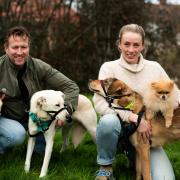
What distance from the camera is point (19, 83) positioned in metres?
4.67

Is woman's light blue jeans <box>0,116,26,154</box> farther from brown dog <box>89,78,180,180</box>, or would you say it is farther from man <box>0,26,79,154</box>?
brown dog <box>89,78,180,180</box>

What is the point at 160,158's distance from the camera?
14.4ft

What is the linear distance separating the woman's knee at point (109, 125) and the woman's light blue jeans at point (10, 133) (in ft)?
3.30

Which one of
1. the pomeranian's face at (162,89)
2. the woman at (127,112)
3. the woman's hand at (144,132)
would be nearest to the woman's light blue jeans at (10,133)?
the woman at (127,112)

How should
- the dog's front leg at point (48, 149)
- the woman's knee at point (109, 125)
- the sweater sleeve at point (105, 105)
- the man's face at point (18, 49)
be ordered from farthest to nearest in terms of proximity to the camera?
1. the man's face at point (18, 49)
2. the dog's front leg at point (48, 149)
3. the sweater sleeve at point (105, 105)
4. the woman's knee at point (109, 125)

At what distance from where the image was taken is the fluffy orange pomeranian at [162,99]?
4152 mm

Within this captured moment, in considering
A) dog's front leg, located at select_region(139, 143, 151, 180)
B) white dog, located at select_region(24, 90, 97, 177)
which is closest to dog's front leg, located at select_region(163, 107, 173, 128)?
dog's front leg, located at select_region(139, 143, 151, 180)

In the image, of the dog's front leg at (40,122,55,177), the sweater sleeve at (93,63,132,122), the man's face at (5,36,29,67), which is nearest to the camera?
the sweater sleeve at (93,63,132,122)

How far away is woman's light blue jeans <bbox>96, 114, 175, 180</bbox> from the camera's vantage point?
4.11 m

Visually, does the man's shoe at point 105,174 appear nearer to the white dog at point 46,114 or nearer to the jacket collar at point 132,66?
the white dog at point 46,114

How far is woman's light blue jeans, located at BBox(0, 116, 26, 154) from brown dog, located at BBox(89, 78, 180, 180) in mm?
1010

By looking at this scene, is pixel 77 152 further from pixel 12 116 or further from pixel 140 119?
pixel 140 119

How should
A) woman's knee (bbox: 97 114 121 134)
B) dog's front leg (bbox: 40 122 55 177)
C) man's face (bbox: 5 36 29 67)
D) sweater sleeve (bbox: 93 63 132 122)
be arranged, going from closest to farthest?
woman's knee (bbox: 97 114 121 134), sweater sleeve (bbox: 93 63 132 122), dog's front leg (bbox: 40 122 55 177), man's face (bbox: 5 36 29 67)

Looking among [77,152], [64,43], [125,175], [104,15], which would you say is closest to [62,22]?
[64,43]
